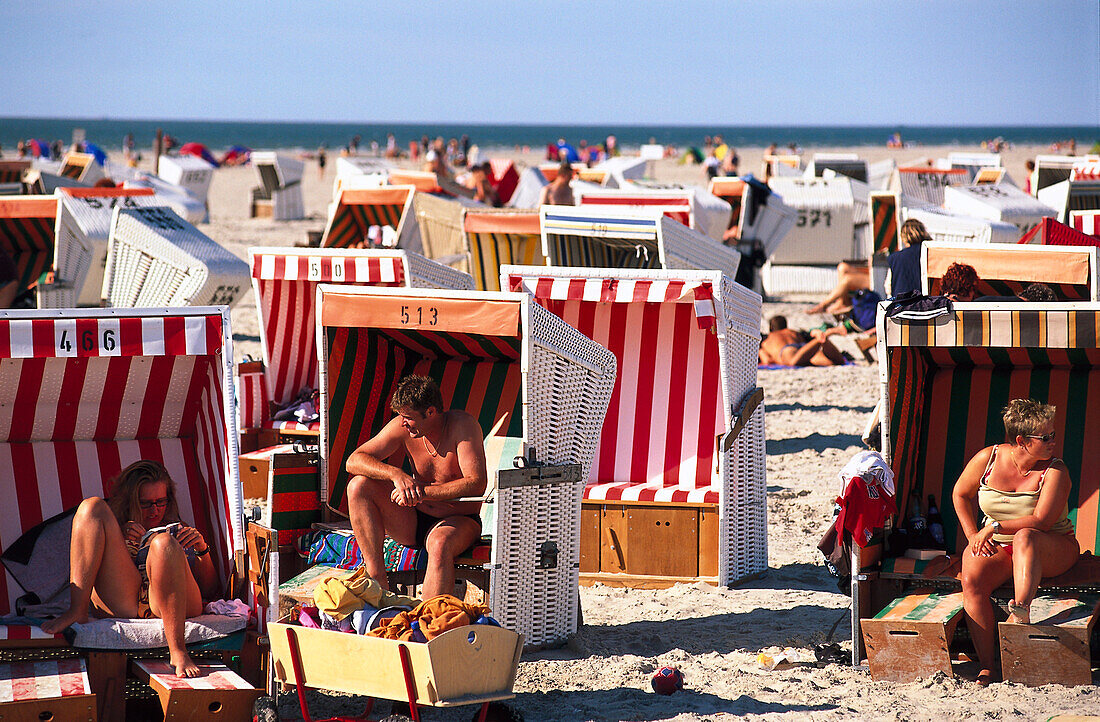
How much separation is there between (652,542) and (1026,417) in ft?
6.39

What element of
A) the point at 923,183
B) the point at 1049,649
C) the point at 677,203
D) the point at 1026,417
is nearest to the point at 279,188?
the point at 923,183

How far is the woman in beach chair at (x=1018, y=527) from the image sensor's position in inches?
175

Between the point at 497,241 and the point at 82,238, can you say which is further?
the point at 82,238

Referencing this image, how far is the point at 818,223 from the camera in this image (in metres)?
15.9

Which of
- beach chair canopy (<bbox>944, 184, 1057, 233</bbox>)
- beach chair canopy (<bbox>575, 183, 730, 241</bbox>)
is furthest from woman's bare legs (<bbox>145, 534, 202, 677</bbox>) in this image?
beach chair canopy (<bbox>944, 184, 1057, 233</bbox>)

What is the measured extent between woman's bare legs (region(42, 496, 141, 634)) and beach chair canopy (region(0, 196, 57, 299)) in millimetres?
6388

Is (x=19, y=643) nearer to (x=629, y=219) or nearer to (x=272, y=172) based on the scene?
(x=629, y=219)

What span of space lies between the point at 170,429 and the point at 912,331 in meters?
3.06

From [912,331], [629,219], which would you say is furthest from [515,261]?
[912,331]

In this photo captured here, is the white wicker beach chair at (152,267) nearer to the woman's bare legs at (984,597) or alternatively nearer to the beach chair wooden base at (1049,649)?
the woman's bare legs at (984,597)

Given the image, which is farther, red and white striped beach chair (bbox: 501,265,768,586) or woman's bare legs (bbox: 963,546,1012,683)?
red and white striped beach chair (bbox: 501,265,768,586)

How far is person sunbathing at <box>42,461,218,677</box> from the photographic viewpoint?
4.13 m

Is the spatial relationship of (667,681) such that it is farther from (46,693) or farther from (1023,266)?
(1023,266)

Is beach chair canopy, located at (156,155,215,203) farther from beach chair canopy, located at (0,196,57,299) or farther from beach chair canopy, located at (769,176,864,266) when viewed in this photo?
beach chair canopy, located at (0,196,57,299)
